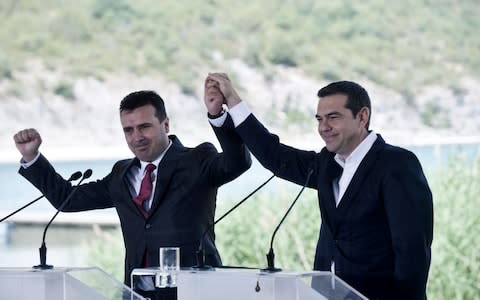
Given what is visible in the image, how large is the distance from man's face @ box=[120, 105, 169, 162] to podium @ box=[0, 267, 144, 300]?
0.77 meters

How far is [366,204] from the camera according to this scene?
9.89ft

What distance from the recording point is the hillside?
15.0m

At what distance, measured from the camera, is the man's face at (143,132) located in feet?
11.1

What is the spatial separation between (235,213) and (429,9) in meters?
9.98

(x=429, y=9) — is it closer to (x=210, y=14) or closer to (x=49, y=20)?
(x=210, y=14)

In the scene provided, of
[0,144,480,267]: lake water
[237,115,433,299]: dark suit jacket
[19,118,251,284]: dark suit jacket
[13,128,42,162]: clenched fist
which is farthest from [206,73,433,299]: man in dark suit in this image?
[0,144,480,267]: lake water

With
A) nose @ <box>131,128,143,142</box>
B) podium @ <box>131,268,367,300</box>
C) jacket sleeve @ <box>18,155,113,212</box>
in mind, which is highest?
nose @ <box>131,128,143,142</box>

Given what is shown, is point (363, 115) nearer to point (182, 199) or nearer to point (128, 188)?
point (182, 199)

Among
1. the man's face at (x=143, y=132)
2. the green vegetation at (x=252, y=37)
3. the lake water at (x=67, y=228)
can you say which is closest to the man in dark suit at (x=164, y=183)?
the man's face at (x=143, y=132)

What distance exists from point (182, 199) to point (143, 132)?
236 mm

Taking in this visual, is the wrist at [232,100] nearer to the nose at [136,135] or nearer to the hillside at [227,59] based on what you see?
the nose at [136,135]

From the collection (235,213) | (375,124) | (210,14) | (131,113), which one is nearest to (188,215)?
(131,113)

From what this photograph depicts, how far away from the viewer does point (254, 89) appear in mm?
15211

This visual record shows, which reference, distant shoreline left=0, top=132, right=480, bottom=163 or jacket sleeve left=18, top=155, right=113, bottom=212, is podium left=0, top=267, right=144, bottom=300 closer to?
jacket sleeve left=18, top=155, right=113, bottom=212
